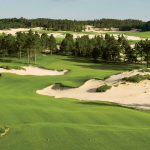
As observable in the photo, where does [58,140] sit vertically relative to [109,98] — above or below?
above

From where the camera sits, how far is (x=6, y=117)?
24.2 m

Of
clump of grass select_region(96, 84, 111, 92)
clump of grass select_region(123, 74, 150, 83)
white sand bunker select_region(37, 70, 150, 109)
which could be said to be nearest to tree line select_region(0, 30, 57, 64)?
white sand bunker select_region(37, 70, 150, 109)

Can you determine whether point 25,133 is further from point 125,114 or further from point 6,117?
point 125,114

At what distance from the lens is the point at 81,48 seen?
5197 inches

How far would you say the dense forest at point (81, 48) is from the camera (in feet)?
358

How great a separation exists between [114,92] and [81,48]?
8183cm

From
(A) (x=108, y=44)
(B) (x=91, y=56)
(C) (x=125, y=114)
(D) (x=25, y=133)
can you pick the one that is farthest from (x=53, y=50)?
(D) (x=25, y=133)

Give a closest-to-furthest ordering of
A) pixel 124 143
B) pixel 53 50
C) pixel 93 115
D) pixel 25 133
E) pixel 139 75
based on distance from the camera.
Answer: pixel 124 143 < pixel 25 133 < pixel 93 115 < pixel 139 75 < pixel 53 50

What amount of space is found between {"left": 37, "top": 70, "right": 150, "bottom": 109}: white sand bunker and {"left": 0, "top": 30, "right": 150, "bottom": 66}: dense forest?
46817mm

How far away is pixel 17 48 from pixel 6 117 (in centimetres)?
9905

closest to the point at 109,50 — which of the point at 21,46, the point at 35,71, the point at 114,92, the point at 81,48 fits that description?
the point at 81,48

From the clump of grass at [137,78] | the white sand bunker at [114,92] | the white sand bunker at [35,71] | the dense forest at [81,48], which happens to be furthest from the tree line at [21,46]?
the clump of grass at [137,78]

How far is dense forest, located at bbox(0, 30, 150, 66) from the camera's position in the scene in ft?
358

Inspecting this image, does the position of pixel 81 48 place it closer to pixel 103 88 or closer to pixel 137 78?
pixel 137 78
